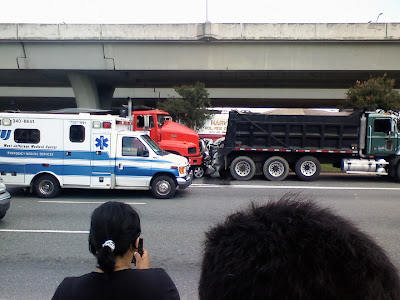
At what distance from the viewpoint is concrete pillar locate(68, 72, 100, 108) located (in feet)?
83.6

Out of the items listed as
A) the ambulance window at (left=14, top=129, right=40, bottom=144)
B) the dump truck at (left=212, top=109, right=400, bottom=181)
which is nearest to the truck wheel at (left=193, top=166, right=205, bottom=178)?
the dump truck at (left=212, top=109, right=400, bottom=181)

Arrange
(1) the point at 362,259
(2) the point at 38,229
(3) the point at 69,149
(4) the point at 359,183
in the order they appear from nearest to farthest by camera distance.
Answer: (1) the point at 362,259 < (2) the point at 38,229 < (3) the point at 69,149 < (4) the point at 359,183

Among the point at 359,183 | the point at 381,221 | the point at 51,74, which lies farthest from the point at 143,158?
the point at 51,74

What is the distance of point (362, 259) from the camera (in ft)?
3.46

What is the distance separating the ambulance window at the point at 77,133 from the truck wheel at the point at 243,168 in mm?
6601

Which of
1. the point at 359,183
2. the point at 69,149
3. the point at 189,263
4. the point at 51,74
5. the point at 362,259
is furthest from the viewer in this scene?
the point at 51,74

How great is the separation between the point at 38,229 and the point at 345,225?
7354 millimetres


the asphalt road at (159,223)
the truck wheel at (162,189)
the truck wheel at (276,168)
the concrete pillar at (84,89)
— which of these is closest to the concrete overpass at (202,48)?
the concrete pillar at (84,89)

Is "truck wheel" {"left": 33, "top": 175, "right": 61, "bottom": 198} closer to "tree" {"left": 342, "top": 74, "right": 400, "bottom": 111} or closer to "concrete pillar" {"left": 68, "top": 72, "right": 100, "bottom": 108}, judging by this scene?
"tree" {"left": 342, "top": 74, "right": 400, "bottom": 111}

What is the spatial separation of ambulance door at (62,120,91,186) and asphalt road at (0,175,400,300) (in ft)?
2.34

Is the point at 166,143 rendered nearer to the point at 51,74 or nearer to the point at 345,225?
the point at 345,225

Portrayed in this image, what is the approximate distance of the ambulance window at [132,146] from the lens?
10.7 m

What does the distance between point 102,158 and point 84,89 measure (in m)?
17.1

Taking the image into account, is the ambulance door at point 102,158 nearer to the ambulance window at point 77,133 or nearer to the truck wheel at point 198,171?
the ambulance window at point 77,133
